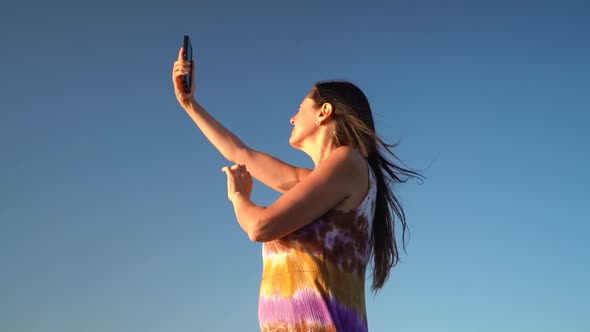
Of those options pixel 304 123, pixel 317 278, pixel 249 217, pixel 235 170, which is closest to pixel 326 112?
pixel 304 123

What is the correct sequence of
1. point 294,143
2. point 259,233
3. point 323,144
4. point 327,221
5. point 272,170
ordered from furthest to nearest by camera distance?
point 272,170 → point 294,143 → point 323,144 → point 327,221 → point 259,233

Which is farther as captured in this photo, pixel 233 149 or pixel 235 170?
pixel 233 149

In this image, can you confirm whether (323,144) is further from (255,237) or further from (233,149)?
(233,149)

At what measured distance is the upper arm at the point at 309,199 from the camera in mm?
4043

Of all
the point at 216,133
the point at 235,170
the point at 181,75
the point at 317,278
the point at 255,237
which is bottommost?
the point at 317,278

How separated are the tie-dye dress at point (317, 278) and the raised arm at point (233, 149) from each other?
43.4 inches

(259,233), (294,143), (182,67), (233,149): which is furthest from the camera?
(233,149)

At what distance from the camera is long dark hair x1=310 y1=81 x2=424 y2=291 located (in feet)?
15.6

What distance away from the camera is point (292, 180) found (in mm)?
5371

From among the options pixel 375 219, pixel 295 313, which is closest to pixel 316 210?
pixel 295 313

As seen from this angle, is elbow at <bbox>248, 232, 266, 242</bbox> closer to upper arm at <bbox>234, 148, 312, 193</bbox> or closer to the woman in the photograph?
the woman

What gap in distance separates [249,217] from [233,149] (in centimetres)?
178

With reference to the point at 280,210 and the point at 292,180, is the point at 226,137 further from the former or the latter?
the point at 280,210

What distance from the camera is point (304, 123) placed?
194 inches
